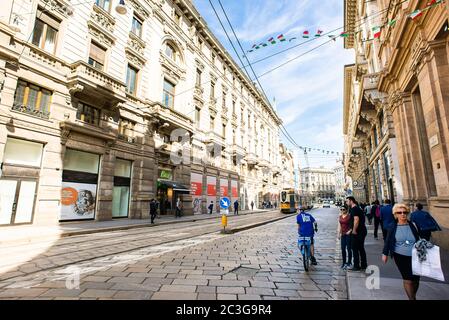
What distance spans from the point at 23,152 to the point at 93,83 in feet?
16.9

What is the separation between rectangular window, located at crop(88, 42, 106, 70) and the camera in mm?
15578

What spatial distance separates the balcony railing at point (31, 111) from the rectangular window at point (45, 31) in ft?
11.6

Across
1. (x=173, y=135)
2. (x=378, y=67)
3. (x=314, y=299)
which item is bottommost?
(x=314, y=299)

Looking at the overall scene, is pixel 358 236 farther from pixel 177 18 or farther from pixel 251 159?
pixel 251 159

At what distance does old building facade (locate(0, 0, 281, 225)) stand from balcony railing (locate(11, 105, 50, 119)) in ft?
0.16

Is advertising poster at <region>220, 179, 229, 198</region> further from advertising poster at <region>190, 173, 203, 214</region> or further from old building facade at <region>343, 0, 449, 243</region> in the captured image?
old building facade at <region>343, 0, 449, 243</region>

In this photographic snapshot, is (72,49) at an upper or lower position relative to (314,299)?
Result: upper

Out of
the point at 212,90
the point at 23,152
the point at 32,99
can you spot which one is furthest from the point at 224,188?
the point at 32,99

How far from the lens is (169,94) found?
22.8 metres
